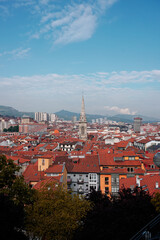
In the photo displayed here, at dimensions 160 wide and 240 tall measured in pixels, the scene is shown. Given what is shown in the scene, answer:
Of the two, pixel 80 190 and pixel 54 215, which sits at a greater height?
pixel 54 215

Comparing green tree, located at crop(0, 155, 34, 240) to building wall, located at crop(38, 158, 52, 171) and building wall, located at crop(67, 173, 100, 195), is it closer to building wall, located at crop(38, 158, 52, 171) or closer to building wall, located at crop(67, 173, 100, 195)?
building wall, located at crop(67, 173, 100, 195)

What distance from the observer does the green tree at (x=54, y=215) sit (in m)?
14.1

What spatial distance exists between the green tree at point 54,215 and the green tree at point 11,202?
0.62 meters

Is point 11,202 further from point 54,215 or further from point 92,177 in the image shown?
point 92,177

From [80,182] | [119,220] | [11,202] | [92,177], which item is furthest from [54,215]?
[92,177]

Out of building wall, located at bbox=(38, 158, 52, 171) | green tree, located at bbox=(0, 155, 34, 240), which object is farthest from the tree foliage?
building wall, located at bbox=(38, 158, 52, 171)

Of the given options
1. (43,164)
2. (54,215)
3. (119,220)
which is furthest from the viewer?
(43,164)

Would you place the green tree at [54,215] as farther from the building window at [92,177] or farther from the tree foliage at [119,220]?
the building window at [92,177]

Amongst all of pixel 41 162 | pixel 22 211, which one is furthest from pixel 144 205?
pixel 41 162

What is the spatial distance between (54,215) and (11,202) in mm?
2718

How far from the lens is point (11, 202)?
45.3 feet

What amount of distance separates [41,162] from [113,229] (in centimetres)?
2107

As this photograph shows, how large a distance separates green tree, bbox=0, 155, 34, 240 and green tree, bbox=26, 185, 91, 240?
621 mm

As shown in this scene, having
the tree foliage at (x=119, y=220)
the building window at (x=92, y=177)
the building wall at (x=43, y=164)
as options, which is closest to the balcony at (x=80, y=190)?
the building window at (x=92, y=177)
